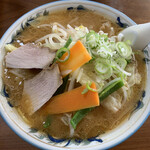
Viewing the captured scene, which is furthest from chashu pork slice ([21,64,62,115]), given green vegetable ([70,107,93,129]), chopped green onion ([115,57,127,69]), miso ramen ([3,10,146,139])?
chopped green onion ([115,57,127,69])

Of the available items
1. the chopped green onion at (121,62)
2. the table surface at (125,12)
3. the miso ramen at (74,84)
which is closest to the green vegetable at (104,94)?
the miso ramen at (74,84)

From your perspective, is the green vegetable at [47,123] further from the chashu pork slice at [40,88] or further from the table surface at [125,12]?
the table surface at [125,12]

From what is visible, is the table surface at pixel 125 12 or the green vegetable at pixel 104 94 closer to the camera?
the green vegetable at pixel 104 94

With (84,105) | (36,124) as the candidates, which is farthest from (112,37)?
(36,124)

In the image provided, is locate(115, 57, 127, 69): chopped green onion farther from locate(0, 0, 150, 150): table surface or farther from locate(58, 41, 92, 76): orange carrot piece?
locate(0, 0, 150, 150): table surface

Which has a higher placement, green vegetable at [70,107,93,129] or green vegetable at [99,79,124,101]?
green vegetable at [99,79,124,101]

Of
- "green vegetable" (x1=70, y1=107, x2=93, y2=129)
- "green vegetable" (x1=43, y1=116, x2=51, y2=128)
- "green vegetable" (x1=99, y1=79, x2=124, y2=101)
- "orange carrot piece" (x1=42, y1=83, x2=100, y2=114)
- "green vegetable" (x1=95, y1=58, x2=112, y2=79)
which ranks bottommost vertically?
"green vegetable" (x1=43, y1=116, x2=51, y2=128)

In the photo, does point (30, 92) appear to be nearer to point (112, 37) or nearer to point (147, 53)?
point (112, 37)
